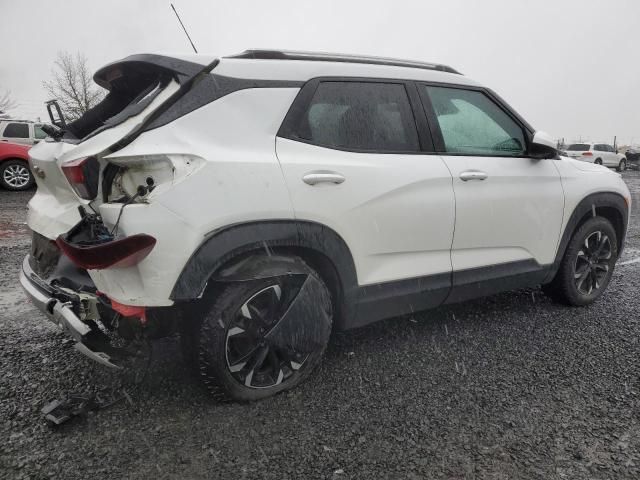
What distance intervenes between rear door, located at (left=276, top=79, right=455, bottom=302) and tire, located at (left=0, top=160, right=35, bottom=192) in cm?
1090

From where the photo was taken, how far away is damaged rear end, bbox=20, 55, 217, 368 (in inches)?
78.4

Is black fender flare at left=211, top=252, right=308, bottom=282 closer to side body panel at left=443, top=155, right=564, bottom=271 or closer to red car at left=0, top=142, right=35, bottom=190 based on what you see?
Result: side body panel at left=443, top=155, right=564, bottom=271

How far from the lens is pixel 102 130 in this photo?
2221 mm

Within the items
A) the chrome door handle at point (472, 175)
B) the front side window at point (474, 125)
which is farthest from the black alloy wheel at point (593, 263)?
the chrome door handle at point (472, 175)

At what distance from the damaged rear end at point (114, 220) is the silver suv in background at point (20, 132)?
418 inches

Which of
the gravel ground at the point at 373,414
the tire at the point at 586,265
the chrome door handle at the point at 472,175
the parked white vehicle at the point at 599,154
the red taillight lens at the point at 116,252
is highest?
the chrome door handle at the point at 472,175

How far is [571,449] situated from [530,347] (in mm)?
1083

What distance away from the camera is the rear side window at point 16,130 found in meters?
11.6

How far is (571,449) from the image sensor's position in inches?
81.1

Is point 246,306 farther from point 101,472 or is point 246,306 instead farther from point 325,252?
point 101,472

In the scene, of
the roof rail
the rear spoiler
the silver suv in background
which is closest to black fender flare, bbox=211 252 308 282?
the rear spoiler

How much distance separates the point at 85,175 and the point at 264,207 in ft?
2.57

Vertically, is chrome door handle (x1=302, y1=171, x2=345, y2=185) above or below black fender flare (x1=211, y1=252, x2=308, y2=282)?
above

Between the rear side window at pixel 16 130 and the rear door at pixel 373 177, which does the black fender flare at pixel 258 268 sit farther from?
the rear side window at pixel 16 130
